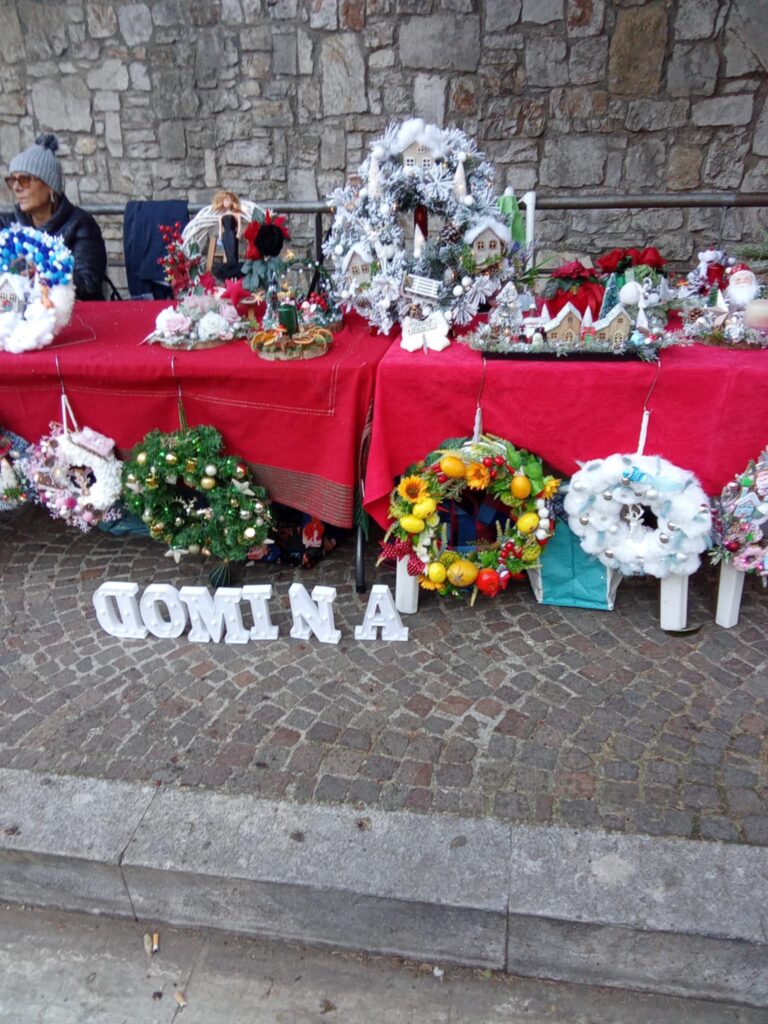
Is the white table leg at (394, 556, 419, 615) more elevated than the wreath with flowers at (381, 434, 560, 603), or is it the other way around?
the wreath with flowers at (381, 434, 560, 603)

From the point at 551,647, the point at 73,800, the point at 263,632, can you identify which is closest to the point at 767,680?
the point at 551,647

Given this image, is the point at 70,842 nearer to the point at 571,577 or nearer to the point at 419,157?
the point at 571,577

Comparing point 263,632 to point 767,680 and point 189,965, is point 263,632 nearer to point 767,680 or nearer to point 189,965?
point 189,965

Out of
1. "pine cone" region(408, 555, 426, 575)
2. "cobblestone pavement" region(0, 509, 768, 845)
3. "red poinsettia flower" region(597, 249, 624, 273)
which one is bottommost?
"cobblestone pavement" region(0, 509, 768, 845)

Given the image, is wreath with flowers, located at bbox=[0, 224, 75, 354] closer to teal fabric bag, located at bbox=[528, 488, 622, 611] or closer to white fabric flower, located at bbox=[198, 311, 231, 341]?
white fabric flower, located at bbox=[198, 311, 231, 341]

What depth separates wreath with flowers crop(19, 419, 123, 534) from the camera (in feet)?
9.80

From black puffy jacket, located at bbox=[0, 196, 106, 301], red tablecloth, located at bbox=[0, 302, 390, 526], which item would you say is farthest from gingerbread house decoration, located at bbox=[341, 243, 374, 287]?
black puffy jacket, located at bbox=[0, 196, 106, 301]

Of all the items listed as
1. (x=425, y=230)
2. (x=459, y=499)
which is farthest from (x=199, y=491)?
(x=425, y=230)

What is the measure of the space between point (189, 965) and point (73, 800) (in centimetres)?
59

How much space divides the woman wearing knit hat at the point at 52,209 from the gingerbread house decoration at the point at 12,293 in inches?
37.1

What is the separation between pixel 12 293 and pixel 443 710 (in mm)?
2507

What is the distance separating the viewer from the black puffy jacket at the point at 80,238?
389 centimetres

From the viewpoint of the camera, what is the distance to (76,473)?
305cm

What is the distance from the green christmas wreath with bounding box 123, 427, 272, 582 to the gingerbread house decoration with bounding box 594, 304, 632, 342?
1.47 m
